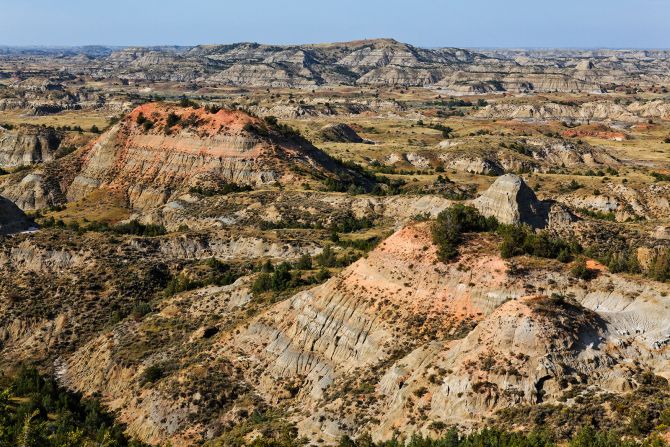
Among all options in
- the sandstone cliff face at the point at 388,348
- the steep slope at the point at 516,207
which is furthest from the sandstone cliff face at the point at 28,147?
the steep slope at the point at 516,207

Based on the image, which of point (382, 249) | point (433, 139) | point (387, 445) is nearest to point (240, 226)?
point (382, 249)

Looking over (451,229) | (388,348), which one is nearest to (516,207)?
(451,229)

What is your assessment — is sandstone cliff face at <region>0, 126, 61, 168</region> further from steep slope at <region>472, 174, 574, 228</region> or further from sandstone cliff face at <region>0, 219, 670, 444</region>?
steep slope at <region>472, 174, 574, 228</region>

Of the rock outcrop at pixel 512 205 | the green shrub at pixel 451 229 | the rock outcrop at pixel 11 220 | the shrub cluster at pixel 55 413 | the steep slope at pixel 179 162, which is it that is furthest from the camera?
the steep slope at pixel 179 162

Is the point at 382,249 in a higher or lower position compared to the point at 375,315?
higher

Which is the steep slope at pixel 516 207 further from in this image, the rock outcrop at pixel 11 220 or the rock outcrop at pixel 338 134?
the rock outcrop at pixel 338 134

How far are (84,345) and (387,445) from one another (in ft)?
123

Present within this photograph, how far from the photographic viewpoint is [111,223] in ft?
317

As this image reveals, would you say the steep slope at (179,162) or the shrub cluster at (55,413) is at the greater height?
the steep slope at (179,162)

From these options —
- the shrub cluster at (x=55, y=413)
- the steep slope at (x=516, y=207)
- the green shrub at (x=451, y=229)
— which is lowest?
the shrub cluster at (x=55, y=413)

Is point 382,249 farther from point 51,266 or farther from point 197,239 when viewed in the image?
point 51,266

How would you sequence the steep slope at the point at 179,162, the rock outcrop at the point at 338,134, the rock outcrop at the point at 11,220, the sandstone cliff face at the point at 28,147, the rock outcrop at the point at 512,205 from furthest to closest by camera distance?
the rock outcrop at the point at 338,134 → the sandstone cliff face at the point at 28,147 → the steep slope at the point at 179,162 → the rock outcrop at the point at 11,220 → the rock outcrop at the point at 512,205

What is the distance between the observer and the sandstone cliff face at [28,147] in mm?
145500

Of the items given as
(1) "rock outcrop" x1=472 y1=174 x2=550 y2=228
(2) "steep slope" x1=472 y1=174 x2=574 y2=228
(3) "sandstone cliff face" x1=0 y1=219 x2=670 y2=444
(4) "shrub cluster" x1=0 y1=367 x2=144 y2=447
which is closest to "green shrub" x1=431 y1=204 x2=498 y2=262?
(3) "sandstone cliff face" x1=0 y1=219 x2=670 y2=444
